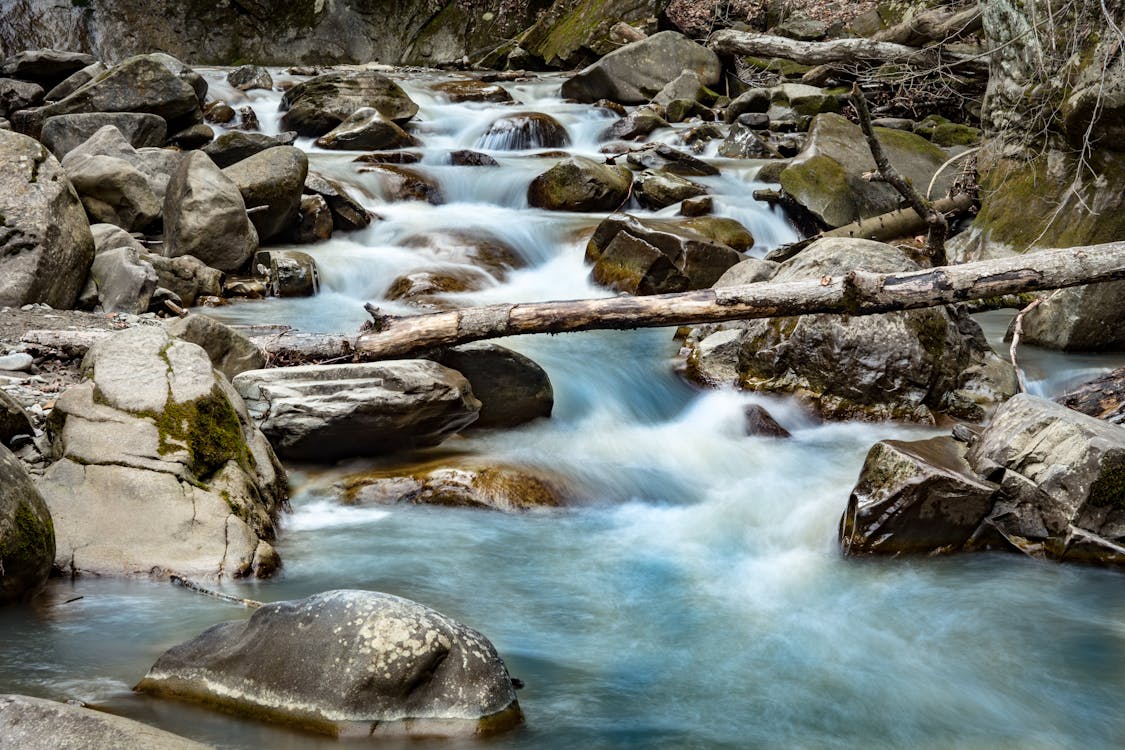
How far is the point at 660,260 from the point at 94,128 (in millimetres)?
8072

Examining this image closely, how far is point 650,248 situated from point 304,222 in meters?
4.23

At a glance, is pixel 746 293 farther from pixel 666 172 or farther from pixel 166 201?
pixel 666 172

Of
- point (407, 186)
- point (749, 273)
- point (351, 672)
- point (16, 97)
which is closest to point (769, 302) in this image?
point (749, 273)

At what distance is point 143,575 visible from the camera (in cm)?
404

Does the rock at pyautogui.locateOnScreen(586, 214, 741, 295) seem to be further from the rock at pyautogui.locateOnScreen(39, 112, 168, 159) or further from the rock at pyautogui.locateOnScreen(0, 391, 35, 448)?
the rock at pyautogui.locateOnScreen(39, 112, 168, 159)

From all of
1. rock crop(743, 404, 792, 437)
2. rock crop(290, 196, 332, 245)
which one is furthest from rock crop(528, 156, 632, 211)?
rock crop(743, 404, 792, 437)

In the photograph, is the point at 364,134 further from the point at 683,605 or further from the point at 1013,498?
the point at 1013,498

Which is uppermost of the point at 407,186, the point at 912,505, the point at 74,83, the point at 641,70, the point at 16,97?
the point at 641,70

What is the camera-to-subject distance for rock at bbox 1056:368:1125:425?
6160 mm

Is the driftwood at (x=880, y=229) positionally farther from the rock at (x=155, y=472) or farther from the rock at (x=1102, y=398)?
the rock at (x=155, y=472)

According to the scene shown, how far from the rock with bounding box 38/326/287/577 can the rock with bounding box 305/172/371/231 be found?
6.39 m

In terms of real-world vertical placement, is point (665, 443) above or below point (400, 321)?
below

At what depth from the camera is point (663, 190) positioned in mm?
12445

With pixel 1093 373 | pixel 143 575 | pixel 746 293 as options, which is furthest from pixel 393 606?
pixel 1093 373
